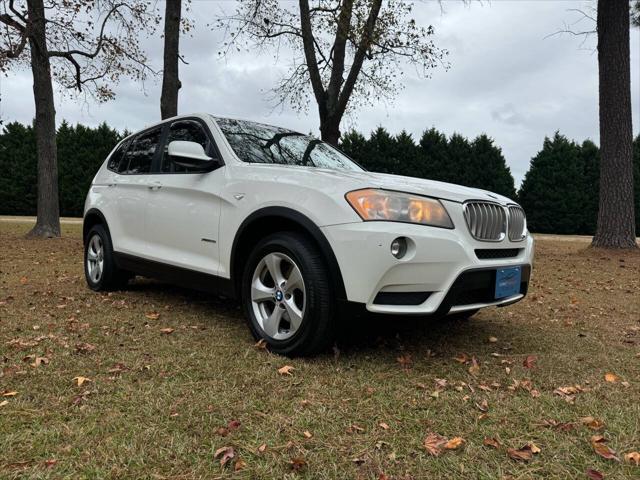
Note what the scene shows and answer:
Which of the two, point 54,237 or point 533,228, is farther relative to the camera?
point 533,228

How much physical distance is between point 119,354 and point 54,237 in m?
9.84

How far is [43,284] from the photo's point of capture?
583 centimetres

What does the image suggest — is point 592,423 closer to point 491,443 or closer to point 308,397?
point 491,443

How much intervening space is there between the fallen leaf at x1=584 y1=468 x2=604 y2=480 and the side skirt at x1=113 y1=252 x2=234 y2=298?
2.41 metres

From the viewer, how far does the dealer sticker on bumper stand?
3146 millimetres

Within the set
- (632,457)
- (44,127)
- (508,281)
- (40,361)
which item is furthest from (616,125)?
(44,127)

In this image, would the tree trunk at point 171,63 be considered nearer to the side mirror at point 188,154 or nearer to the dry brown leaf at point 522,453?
the side mirror at point 188,154

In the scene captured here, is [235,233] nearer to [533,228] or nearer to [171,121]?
[171,121]

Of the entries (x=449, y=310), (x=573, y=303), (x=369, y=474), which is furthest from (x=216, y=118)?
(x=573, y=303)

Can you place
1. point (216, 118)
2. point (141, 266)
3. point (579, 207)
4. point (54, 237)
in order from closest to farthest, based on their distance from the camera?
point (216, 118), point (141, 266), point (54, 237), point (579, 207)

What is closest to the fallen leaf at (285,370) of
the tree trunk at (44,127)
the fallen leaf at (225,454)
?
the fallen leaf at (225,454)

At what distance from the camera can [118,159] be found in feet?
17.7

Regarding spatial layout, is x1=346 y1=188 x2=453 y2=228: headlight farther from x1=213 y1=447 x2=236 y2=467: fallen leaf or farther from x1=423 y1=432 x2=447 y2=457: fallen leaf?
x1=213 y1=447 x2=236 y2=467: fallen leaf

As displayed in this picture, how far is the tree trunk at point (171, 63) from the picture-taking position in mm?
10122
